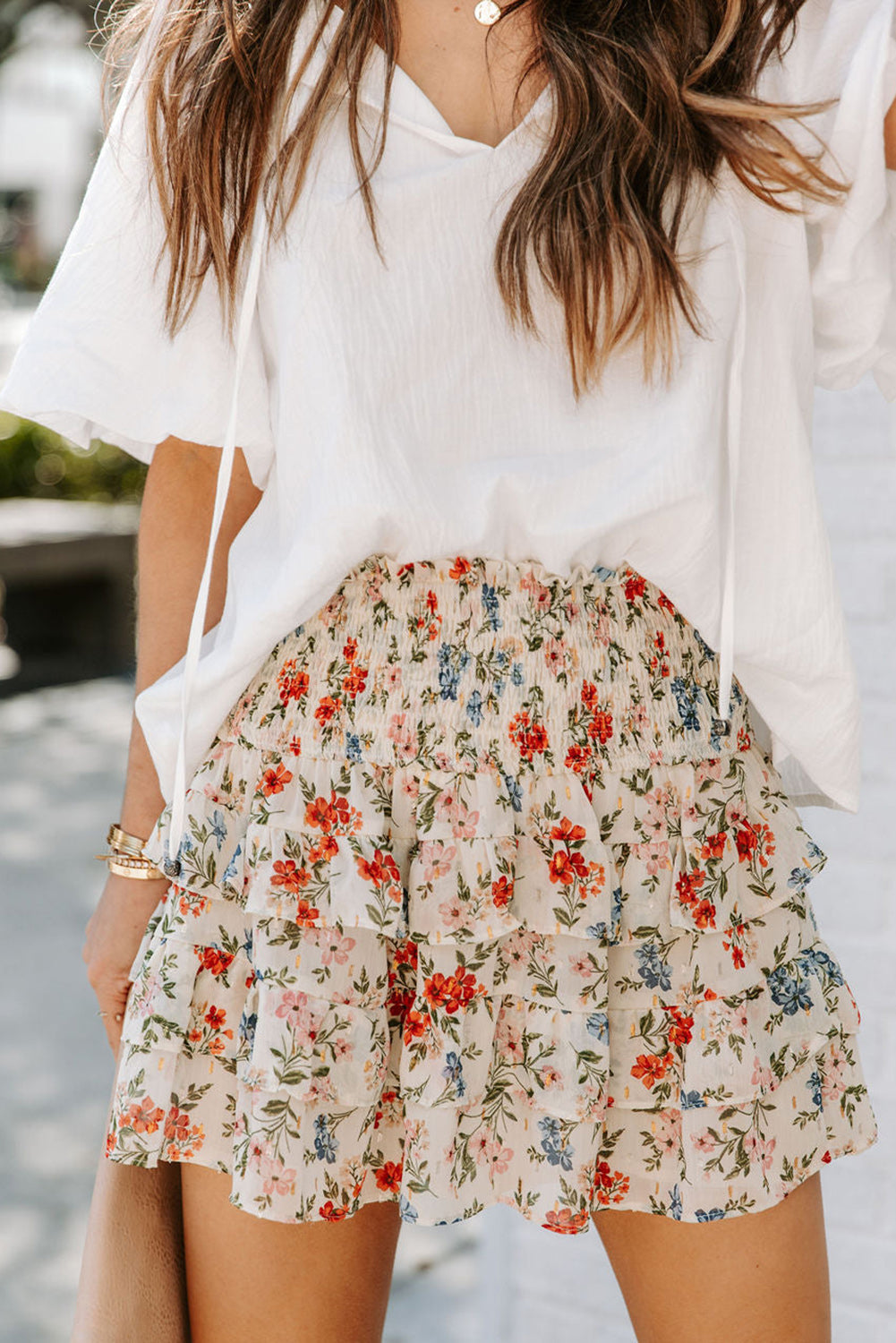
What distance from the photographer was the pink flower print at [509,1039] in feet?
3.82

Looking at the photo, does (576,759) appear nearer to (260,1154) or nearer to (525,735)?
(525,735)

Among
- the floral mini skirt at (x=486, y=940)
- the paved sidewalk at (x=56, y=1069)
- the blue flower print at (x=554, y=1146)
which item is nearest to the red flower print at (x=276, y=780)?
the floral mini skirt at (x=486, y=940)

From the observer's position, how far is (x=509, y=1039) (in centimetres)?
117

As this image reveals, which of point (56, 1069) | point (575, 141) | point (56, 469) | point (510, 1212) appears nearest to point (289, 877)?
point (575, 141)

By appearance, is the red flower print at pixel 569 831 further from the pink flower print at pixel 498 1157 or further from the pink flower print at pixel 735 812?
the pink flower print at pixel 498 1157

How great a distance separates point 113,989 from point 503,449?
1.93 ft

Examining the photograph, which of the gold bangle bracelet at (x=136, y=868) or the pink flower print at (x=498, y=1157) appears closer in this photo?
the pink flower print at (x=498, y=1157)

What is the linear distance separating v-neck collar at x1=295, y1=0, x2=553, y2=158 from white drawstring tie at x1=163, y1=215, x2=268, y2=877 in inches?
4.9

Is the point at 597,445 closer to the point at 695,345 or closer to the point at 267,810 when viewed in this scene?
the point at 695,345

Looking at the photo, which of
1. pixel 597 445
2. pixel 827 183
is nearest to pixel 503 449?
pixel 597 445

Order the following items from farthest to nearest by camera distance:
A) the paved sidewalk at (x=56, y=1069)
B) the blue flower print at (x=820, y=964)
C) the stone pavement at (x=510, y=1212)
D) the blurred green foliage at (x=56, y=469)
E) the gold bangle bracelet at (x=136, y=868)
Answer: the blurred green foliage at (x=56, y=469), the paved sidewalk at (x=56, y=1069), the stone pavement at (x=510, y=1212), the gold bangle bracelet at (x=136, y=868), the blue flower print at (x=820, y=964)

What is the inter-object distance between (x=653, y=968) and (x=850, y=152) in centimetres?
64

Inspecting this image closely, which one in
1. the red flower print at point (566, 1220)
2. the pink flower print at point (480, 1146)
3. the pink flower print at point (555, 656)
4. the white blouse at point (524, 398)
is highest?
the white blouse at point (524, 398)

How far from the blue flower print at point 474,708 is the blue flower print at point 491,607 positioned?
56 millimetres
